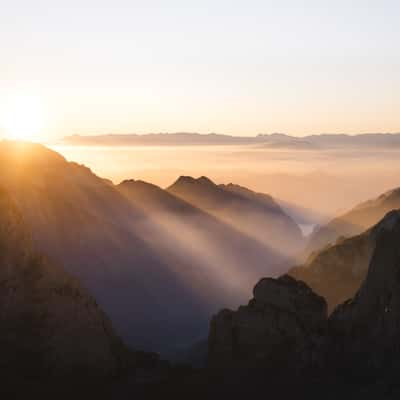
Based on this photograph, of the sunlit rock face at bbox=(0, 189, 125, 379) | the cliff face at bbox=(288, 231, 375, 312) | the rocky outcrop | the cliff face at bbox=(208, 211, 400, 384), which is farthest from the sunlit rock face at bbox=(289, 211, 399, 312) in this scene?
the sunlit rock face at bbox=(0, 189, 125, 379)

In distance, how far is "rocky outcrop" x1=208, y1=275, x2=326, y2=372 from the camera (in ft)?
291

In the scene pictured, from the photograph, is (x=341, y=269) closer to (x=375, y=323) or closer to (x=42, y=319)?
(x=375, y=323)

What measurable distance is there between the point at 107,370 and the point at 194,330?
86.6 meters

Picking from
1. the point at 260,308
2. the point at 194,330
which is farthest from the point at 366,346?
the point at 194,330

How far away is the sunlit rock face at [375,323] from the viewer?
81438 millimetres

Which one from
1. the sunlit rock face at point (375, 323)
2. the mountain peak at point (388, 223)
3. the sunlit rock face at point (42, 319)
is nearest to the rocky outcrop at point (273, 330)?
the sunlit rock face at point (375, 323)

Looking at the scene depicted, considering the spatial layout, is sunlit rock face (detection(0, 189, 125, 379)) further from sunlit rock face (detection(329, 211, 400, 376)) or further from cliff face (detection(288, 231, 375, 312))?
cliff face (detection(288, 231, 375, 312))

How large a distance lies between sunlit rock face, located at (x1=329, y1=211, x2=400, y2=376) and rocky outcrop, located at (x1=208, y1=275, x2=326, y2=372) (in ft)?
10.2

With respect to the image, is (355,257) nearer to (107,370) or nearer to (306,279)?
(306,279)

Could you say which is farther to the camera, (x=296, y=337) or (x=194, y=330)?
(x=194, y=330)

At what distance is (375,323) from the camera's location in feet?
276

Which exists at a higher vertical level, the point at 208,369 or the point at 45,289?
the point at 45,289

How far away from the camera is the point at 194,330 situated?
17625cm

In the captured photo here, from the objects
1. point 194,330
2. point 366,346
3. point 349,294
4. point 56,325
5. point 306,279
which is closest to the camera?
point 366,346
